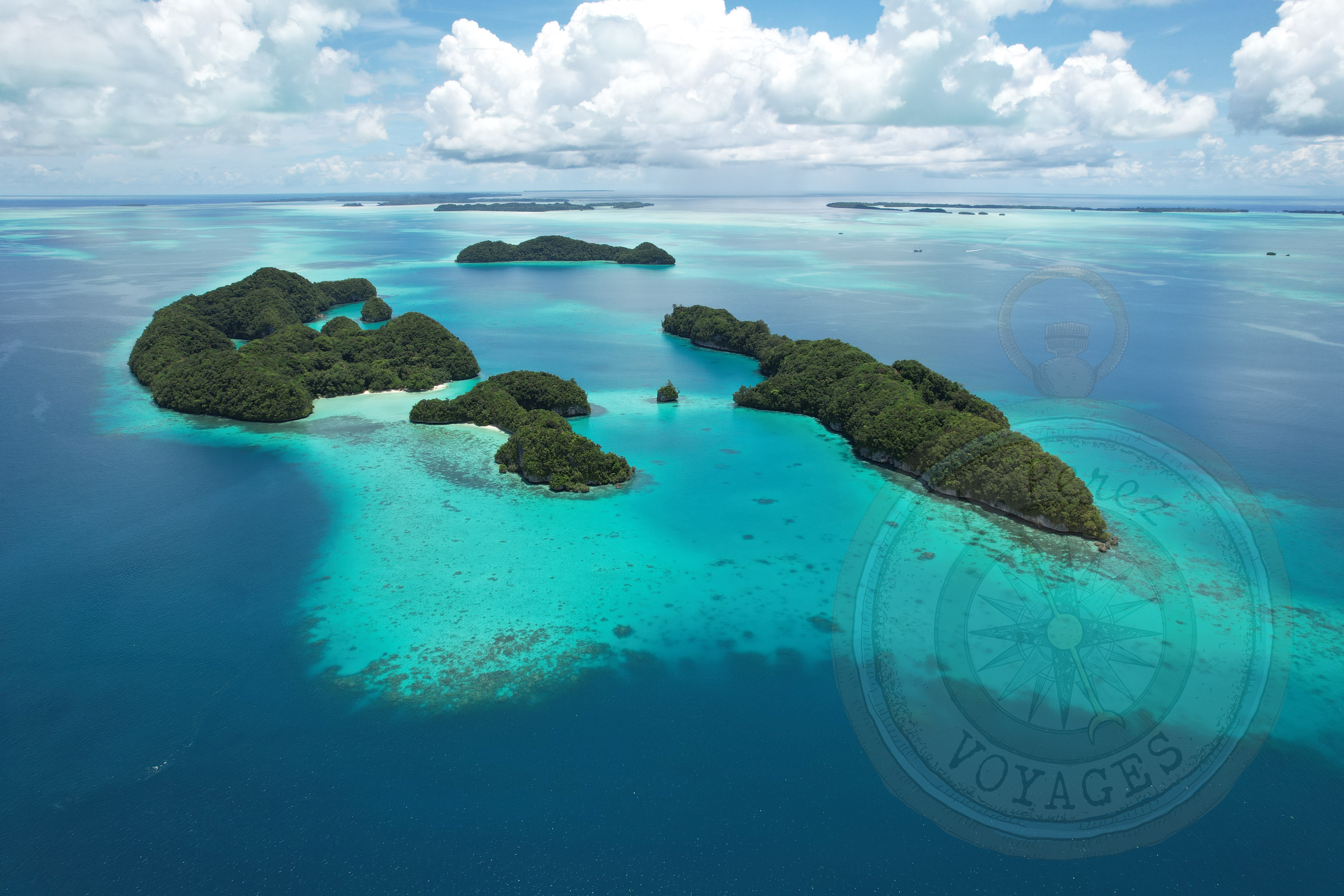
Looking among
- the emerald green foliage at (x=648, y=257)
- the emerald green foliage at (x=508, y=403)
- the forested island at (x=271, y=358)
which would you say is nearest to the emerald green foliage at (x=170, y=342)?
the forested island at (x=271, y=358)

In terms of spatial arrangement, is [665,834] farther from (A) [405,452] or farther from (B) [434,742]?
(A) [405,452]

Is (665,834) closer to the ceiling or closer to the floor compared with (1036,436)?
closer to the floor

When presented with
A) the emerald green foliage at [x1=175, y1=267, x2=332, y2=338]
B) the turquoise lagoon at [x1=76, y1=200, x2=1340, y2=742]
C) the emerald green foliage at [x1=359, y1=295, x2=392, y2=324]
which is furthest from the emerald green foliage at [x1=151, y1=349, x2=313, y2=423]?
the emerald green foliage at [x1=359, y1=295, x2=392, y2=324]

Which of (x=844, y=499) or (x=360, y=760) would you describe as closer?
(x=360, y=760)

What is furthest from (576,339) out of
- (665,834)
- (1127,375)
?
(665,834)

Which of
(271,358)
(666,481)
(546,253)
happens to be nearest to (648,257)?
(546,253)

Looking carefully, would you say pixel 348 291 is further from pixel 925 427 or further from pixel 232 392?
pixel 925 427
